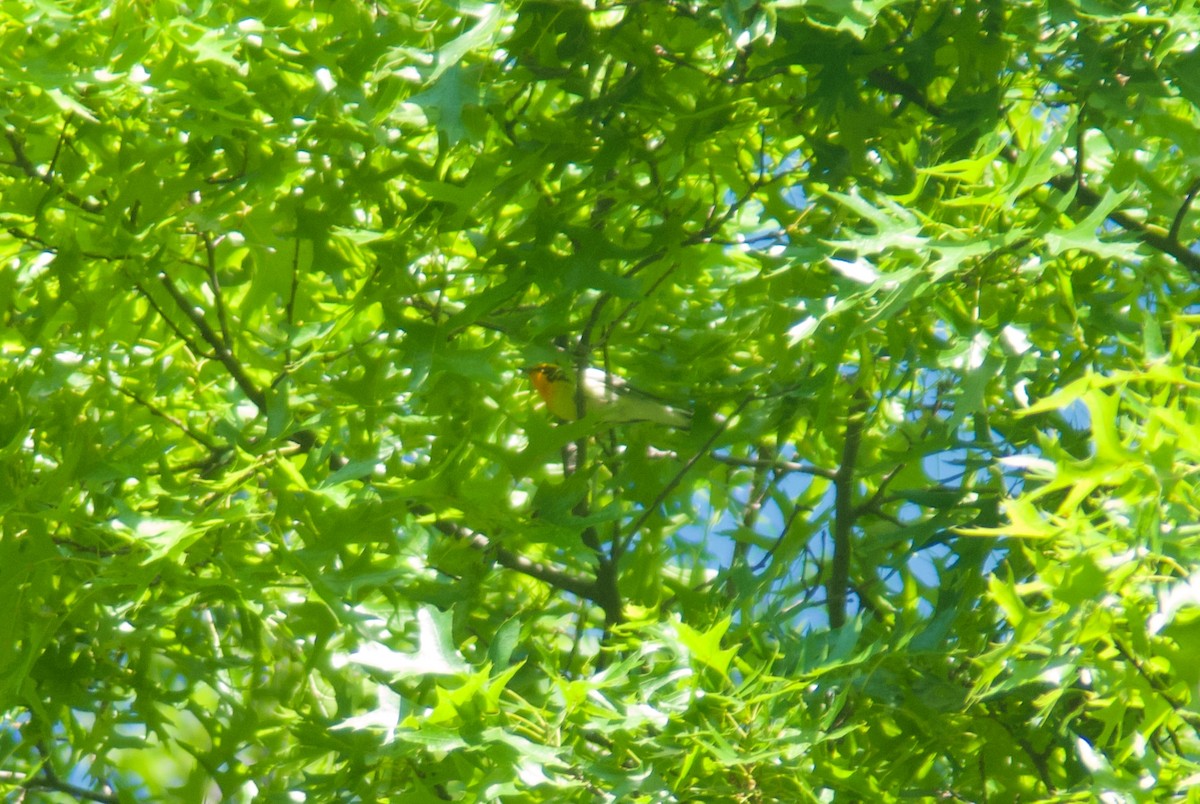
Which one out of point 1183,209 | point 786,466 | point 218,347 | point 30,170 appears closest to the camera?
point 1183,209

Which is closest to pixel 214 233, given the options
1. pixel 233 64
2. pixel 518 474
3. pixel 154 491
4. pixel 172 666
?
pixel 233 64

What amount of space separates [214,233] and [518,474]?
0.64 m

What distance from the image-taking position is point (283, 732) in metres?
2.40

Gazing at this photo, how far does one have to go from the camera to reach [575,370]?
2328mm

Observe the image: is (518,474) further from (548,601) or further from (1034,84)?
(1034,84)

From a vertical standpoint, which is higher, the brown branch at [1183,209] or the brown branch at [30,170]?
the brown branch at [30,170]

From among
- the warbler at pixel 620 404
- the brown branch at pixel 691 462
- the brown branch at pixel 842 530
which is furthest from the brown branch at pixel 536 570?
the brown branch at pixel 842 530

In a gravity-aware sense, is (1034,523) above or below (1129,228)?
below

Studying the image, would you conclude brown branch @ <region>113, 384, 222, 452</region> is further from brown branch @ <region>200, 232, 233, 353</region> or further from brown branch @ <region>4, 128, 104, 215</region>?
brown branch @ <region>4, 128, 104, 215</region>

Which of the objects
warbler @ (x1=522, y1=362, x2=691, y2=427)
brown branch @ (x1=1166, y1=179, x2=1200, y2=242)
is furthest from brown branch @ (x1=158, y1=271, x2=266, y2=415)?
brown branch @ (x1=1166, y1=179, x2=1200, y2=242)

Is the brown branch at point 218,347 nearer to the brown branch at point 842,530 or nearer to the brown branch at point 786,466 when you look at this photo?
the brown branch at point 786,466

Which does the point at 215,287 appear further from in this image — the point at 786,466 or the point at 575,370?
the point at 786,466

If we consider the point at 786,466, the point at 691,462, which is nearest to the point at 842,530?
the point at 786,466

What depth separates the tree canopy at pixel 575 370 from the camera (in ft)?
5.41
